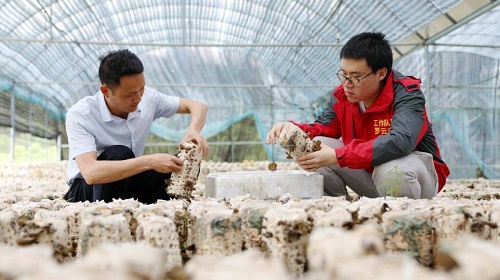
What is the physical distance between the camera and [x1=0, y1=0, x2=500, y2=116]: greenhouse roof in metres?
10.5

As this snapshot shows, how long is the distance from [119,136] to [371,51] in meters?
2.11

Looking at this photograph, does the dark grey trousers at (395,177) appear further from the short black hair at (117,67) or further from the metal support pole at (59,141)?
the metal support pole at (59,141)

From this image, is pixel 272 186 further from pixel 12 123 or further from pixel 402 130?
pixel 12 123

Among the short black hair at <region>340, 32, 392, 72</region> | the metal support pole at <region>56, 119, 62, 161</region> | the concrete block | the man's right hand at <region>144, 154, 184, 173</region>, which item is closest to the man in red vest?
the short black hair at <region>340, 32, 392, 72</region>

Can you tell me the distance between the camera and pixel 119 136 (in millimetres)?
4426

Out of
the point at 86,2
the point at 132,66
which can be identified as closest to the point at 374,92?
the point at 132,66

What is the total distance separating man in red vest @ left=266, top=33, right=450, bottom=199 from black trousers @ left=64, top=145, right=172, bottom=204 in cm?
104

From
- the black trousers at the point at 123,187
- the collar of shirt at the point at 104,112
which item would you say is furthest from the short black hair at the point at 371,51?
the collar of shirt at the point at 104,112

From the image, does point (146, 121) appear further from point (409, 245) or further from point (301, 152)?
point (409, 245)

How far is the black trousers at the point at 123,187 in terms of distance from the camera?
13.5 ft

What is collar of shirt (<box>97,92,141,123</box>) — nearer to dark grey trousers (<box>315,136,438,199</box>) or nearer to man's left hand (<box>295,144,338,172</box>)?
man's left hand (<box>295,144,338,172</box>)

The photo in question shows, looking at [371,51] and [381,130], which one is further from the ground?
[371,51]

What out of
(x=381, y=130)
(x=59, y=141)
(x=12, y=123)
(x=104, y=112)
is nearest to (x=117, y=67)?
(x=104, y=112)

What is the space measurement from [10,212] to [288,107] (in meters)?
14.4
